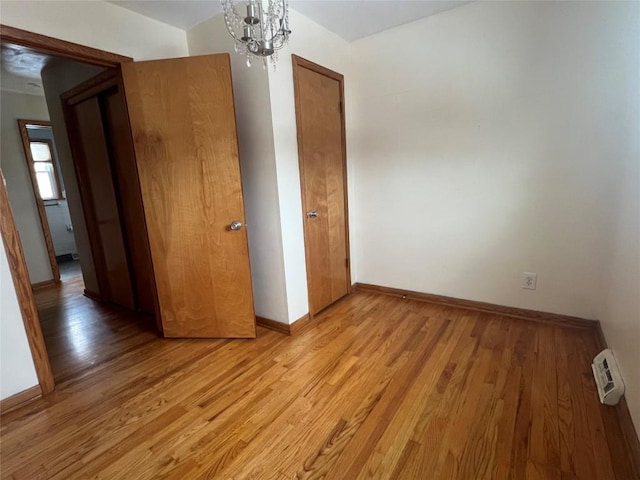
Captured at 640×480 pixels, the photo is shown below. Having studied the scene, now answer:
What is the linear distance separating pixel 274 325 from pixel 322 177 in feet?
4.22

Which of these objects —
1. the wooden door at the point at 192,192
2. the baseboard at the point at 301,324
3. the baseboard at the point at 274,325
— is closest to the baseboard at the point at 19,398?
the wooden door at the point at 192,192

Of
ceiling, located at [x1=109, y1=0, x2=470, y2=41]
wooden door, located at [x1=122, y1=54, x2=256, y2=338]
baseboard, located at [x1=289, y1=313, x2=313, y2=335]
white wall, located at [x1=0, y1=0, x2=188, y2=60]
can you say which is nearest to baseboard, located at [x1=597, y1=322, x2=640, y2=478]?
baseboard, located at [x1=289, y1=313, x2=313, y2=335]

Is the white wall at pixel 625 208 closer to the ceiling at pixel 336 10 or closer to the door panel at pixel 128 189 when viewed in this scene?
the ceiling at pixel 336 10

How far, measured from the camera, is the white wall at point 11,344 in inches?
66.2

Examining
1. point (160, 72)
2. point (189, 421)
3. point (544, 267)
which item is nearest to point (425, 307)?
point (544, 267)

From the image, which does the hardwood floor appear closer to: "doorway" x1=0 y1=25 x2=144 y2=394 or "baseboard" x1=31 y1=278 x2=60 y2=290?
"doorway" x1=0 y1=25 x2=144 y2=394

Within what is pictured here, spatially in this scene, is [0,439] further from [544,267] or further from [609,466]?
[544,267]

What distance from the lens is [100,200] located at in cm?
292

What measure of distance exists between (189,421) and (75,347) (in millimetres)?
1455

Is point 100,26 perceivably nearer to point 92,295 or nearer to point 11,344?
point 11,344

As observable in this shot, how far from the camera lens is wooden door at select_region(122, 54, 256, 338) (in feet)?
6.70

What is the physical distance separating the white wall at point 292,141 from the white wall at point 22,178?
347 centimetres

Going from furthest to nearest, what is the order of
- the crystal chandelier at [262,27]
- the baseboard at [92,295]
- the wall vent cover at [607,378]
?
the baseboard at [92,295]
the wall vent cover at [607,378]
the crystal chandelier at [262,27]

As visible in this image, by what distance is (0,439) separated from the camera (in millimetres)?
1539
